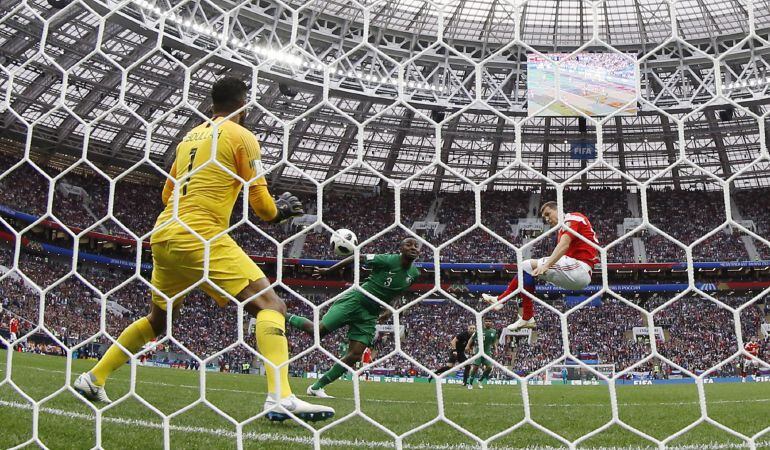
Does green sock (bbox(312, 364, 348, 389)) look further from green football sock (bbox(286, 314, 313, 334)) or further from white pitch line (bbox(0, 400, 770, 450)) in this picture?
white pitch line (bbox(0, 400, 770, 450))

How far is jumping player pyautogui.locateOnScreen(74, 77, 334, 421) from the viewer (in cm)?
343

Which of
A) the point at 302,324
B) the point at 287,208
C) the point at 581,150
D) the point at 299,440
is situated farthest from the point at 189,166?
the point at 581,150

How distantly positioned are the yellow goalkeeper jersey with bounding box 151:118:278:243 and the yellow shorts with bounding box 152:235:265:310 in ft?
0.21

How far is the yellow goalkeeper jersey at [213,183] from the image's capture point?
3.55m

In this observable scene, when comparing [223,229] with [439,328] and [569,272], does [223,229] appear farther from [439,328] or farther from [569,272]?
[439,328]

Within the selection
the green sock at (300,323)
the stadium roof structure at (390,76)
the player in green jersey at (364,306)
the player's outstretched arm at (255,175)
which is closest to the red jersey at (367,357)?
the stadium roof structure at (390,76)

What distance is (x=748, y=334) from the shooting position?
26344 mm

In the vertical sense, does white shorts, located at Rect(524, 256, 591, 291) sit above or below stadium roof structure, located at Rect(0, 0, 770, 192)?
below

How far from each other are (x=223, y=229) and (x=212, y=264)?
0.28 m

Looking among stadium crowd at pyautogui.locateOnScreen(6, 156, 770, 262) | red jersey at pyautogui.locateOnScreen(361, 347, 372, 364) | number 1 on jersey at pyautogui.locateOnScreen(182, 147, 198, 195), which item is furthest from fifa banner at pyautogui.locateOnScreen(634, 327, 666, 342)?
number 1 on jersey at pyautogui.locateOnScreen(182, 147, 198, 195)

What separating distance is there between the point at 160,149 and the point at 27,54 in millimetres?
7349

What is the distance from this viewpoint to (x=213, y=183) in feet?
12.0

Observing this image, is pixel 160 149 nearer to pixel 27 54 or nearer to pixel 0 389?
pixel 27 54

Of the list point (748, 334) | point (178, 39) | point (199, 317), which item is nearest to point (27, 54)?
point (178, 39)
